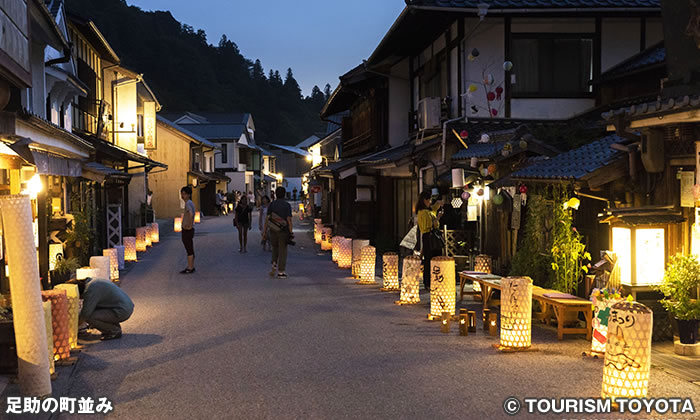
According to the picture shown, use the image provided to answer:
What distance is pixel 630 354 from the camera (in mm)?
6109

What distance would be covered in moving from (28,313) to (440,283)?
6.35 meters

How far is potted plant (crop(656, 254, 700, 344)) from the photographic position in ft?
27.0

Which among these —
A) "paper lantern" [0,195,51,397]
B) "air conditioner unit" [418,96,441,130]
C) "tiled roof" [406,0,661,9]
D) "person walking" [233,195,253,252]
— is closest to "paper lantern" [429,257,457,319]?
"paper lantern" [0,195,51,397]

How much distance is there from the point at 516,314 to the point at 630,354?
8.34 feet

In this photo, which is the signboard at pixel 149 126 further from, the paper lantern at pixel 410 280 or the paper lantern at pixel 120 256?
the paper lantern at pixel 410 280

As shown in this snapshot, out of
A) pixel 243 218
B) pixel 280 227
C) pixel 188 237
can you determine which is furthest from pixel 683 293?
pixel 243 218

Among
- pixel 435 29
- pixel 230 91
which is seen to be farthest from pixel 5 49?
pixel 230 91

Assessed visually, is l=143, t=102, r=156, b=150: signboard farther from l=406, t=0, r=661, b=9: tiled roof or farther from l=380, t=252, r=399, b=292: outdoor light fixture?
l=380, t=252, r=399, b=292: outdoor light fixture

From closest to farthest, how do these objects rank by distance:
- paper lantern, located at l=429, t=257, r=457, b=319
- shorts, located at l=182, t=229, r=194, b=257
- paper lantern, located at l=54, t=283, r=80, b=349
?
1. paper lantern, located at l=54, t=283, r=80, b=349
2. paper lantern, located at l=429, t=257, r=457, b=319
3. shorts, located at l=182, t=229, r=194, b=257

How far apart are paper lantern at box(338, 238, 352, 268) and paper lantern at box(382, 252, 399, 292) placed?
438cm

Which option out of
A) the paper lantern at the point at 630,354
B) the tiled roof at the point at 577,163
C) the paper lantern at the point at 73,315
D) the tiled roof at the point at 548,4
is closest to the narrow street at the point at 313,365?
the paper lantern at the point at 73,315

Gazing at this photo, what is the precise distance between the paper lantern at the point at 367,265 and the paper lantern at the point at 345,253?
123 inches

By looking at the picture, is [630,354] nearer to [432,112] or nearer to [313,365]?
[313,365]

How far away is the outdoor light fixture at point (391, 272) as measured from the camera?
14.1 metres
